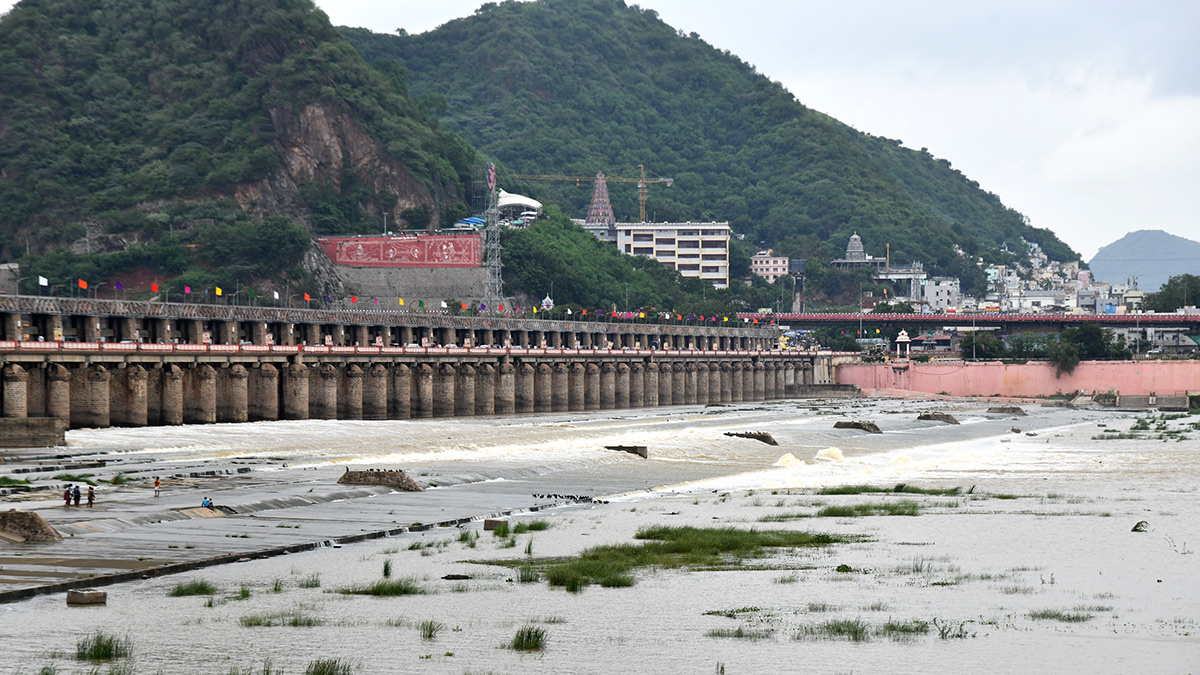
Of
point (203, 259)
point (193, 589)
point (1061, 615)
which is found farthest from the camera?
point (203, 259)

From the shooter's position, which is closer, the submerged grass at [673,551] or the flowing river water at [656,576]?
the flowing river water at [656,576]

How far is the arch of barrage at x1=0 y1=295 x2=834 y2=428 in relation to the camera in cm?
8362

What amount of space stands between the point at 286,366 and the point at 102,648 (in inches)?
3120

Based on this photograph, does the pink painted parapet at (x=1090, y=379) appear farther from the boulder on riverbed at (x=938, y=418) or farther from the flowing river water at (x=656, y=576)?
the flowing river water at (x=656, y=576)

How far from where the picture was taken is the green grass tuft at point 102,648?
26.3m

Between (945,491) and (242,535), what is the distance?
3238 centimetres

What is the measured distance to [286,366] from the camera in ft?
343

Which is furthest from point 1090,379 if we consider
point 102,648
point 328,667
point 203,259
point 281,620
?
point 102,648

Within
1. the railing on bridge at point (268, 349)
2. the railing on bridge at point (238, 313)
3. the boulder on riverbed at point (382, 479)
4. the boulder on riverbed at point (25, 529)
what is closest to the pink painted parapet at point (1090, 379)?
the railing on bridge at point (268, 349)

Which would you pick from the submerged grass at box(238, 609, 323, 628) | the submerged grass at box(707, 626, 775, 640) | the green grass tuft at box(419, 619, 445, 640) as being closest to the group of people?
the submerged grass at box(238, 609, 323, 628)

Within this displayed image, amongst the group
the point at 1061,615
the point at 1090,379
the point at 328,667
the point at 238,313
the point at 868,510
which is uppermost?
the point at 238,313

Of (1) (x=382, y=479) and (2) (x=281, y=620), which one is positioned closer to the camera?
(2) (x=281, y=620)

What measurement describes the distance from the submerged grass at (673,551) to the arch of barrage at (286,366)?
49476mm

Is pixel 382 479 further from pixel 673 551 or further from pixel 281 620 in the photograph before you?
pixel 281 620
